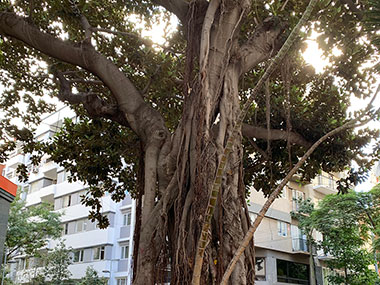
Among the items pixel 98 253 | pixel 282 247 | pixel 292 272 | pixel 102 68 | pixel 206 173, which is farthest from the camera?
pixel 98 253

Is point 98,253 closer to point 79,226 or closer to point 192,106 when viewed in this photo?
point 79,226

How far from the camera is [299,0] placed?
5.93 meters

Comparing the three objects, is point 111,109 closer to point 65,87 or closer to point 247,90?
point 65,87

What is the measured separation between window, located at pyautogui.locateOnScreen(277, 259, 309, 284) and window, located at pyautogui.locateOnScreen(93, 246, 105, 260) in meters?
8.86

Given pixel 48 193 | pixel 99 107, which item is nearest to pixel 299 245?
pixel 48 193

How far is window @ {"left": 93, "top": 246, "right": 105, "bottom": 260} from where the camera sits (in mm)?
21477

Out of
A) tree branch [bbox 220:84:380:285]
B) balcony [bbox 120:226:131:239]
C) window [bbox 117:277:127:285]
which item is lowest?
tree branch [bbox 220:84:380:285]

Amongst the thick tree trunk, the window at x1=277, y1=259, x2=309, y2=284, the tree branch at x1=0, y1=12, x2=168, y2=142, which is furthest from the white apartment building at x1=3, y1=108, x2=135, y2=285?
the thick tree trunk

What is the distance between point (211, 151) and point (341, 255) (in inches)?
570

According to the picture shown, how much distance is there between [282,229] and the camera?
2008cm

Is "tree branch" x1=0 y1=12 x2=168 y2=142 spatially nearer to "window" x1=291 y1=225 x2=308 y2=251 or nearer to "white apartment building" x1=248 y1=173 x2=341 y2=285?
"white apartment building" x1=248 y1=173 x2=341 y2=285

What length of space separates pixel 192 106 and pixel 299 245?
1807 centimetres

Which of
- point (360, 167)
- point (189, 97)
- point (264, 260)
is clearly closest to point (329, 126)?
point (360, 167)

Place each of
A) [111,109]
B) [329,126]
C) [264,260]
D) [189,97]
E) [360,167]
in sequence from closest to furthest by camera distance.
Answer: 1. [189,97]
2. [111,109]
3. [329,126]
4. [360,167]
5. [264,260]
